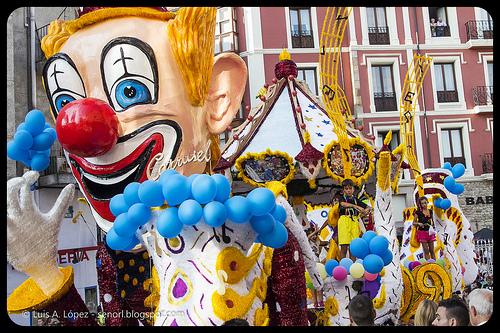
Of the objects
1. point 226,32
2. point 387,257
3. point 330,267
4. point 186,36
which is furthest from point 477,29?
point 186,36

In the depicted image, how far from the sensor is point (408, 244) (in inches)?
228

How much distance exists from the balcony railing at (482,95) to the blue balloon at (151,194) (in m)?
5.06

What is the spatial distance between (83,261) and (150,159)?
1046mm

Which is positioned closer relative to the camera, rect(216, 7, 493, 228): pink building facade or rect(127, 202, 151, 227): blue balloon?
rect(127, 202, 151, 227): blue balloon

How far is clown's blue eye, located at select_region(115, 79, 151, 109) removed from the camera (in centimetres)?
285

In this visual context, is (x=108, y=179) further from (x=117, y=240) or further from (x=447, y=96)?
(x=447, y=96)

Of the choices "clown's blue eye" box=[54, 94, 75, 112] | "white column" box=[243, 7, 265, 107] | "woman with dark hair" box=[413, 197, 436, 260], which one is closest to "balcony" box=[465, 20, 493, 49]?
"woman with dark hair" box=[413, 197, 436, 260]

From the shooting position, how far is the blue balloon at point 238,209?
2324 mm

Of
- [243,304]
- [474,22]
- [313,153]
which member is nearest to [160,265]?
[243,304]

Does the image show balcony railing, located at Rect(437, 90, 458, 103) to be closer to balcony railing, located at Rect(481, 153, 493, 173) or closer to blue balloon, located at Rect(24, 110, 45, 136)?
balcony railing, located at Rect(481, 153, 493, 173)

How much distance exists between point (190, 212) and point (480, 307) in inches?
64.3

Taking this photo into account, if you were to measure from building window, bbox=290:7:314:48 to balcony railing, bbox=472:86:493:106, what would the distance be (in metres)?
1.91

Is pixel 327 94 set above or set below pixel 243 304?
above

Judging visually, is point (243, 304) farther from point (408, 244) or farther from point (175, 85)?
point (408, 244)
